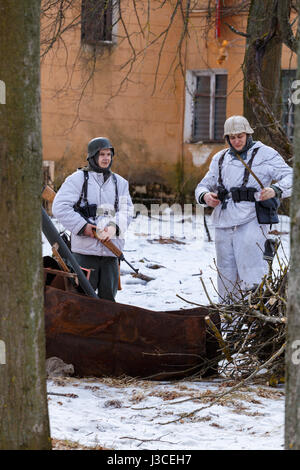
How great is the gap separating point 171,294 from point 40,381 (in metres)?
5.74

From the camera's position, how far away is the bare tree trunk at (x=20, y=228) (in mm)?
2842

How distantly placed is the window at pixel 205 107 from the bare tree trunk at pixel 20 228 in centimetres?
1352

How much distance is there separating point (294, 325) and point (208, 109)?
46.9ft

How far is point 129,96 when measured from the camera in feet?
52.5

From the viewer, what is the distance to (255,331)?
517cm

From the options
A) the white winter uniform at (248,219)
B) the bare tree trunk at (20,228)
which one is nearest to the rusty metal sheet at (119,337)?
the white winter uniform at (248,219)

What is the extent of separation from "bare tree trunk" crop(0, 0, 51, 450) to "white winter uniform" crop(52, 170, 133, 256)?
10.0 ft

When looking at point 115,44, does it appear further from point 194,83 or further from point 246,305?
point 246,305

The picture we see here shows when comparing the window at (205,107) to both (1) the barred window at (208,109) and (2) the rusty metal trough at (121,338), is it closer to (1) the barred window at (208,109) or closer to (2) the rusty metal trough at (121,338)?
(1) the barred window at (208,109)

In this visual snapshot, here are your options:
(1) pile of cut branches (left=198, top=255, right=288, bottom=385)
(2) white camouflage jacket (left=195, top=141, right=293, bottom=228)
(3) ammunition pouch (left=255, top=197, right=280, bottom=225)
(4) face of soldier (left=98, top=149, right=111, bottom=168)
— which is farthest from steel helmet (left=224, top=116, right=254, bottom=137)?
(1) pile of cut branches (left=198, top=255, right=288, bottom=385)

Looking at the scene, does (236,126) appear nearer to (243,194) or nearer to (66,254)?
(243,194)

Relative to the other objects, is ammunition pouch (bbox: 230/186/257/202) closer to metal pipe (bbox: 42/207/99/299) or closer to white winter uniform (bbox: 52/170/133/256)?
white winter uniform (bbox: 52/170/133/256)

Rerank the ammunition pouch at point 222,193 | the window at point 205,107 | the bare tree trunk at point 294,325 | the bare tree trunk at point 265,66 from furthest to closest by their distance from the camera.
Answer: the window at point 205,107 → the bare tree trunk at point 265,66 → the ammunition pouch at point 222,193 → the bare tree trunk at point 294,325
